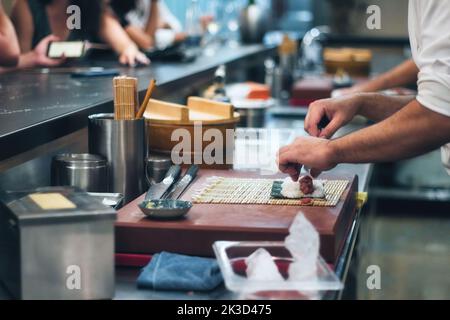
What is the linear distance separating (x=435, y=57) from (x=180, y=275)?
2.10 feet

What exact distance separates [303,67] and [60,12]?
6.39 feet

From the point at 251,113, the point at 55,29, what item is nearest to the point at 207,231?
the point at 251,113

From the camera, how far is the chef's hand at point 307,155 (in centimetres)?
163

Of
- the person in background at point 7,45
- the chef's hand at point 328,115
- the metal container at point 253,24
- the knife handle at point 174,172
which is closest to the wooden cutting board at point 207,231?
the knife handle at point 174,172

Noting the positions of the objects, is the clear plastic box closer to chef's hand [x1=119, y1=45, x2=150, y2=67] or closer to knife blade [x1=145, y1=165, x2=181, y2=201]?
knife blade [x1=145, y1=165, x2=181, y2=201]

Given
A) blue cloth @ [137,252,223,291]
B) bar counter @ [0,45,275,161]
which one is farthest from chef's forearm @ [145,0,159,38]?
blue cloth @ [137,252,223,291]

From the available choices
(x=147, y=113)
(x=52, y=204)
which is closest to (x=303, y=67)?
(x=147, y=113)

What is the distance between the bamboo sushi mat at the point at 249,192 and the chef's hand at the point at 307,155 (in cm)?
7

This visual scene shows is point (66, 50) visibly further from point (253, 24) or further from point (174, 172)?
point (253, 24)

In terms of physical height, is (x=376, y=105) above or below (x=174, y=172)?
above

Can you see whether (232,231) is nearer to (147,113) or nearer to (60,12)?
(147,113)

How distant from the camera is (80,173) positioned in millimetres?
1663

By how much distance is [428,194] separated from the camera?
18.1ft

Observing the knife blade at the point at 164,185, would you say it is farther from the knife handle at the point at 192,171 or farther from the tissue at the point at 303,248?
the tissue at the point at 303,248
